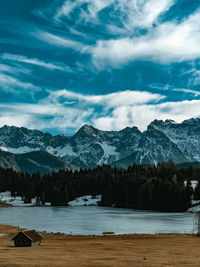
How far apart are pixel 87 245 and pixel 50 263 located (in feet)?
91.9

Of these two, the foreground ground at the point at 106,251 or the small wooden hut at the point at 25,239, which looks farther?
the small wooden hut at the point at 25,239

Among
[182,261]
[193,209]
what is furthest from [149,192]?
[182,261]

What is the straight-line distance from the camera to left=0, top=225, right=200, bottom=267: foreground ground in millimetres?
47031

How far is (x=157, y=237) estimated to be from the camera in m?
84.4

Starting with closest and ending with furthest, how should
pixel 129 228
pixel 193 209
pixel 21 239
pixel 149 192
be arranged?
pixel 21 239 < pixel 129 228 < pixel 193 209 < pixel 149 192

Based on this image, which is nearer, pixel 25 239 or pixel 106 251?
pixel 106 251

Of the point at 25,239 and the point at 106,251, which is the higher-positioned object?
the point at 25,239

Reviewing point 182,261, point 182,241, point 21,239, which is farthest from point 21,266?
point 182,241

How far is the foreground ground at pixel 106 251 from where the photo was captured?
4703 centimetres

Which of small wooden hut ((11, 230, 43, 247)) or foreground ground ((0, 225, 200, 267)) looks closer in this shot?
foreground ground ((0, 225, 200, 267))

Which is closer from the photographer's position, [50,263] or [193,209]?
[50,263]

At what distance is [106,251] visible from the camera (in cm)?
6334

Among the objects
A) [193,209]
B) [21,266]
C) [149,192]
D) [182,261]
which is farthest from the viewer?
[149,192]

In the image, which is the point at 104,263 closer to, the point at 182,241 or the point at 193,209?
the point at 182,241
